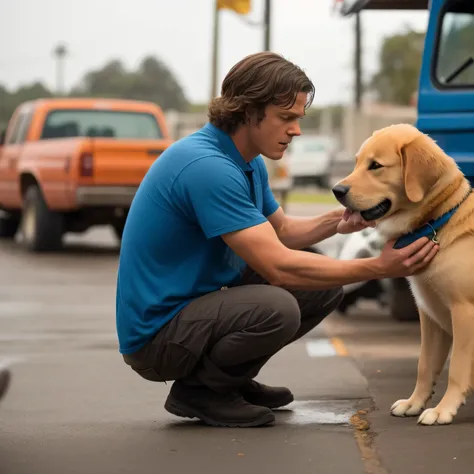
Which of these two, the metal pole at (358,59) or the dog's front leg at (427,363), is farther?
the metal pole at (358,59)

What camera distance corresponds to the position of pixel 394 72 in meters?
71.4

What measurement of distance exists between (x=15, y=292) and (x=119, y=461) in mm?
6866

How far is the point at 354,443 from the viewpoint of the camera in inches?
197

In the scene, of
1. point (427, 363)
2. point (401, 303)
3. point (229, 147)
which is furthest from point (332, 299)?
point (401, 303)

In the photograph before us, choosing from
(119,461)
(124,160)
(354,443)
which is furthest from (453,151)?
(124,160)

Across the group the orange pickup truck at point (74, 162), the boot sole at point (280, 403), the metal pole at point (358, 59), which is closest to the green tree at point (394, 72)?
the metal pole at point (358, 59)

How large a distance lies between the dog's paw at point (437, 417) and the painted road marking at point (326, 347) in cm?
229

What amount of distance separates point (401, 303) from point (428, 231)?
12.8ft

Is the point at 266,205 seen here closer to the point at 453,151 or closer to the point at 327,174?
the point at 453,151

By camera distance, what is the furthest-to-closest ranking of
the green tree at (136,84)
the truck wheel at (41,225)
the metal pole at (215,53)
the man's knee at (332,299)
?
the green tree at (136,84)
the metal pole at (215,53)
the truck wheel at (41,225)
the man's knee at (332,299)

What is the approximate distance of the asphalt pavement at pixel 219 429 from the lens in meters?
4.72

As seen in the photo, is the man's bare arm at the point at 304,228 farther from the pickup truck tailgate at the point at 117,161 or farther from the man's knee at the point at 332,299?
the pickup truck tailgate at the point at 117,161

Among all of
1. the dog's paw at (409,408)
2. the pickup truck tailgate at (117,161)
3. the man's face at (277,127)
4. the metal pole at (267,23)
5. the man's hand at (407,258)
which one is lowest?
the pickup truck tailgate at (117,161)

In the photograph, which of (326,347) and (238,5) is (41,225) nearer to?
A: (238,5)
